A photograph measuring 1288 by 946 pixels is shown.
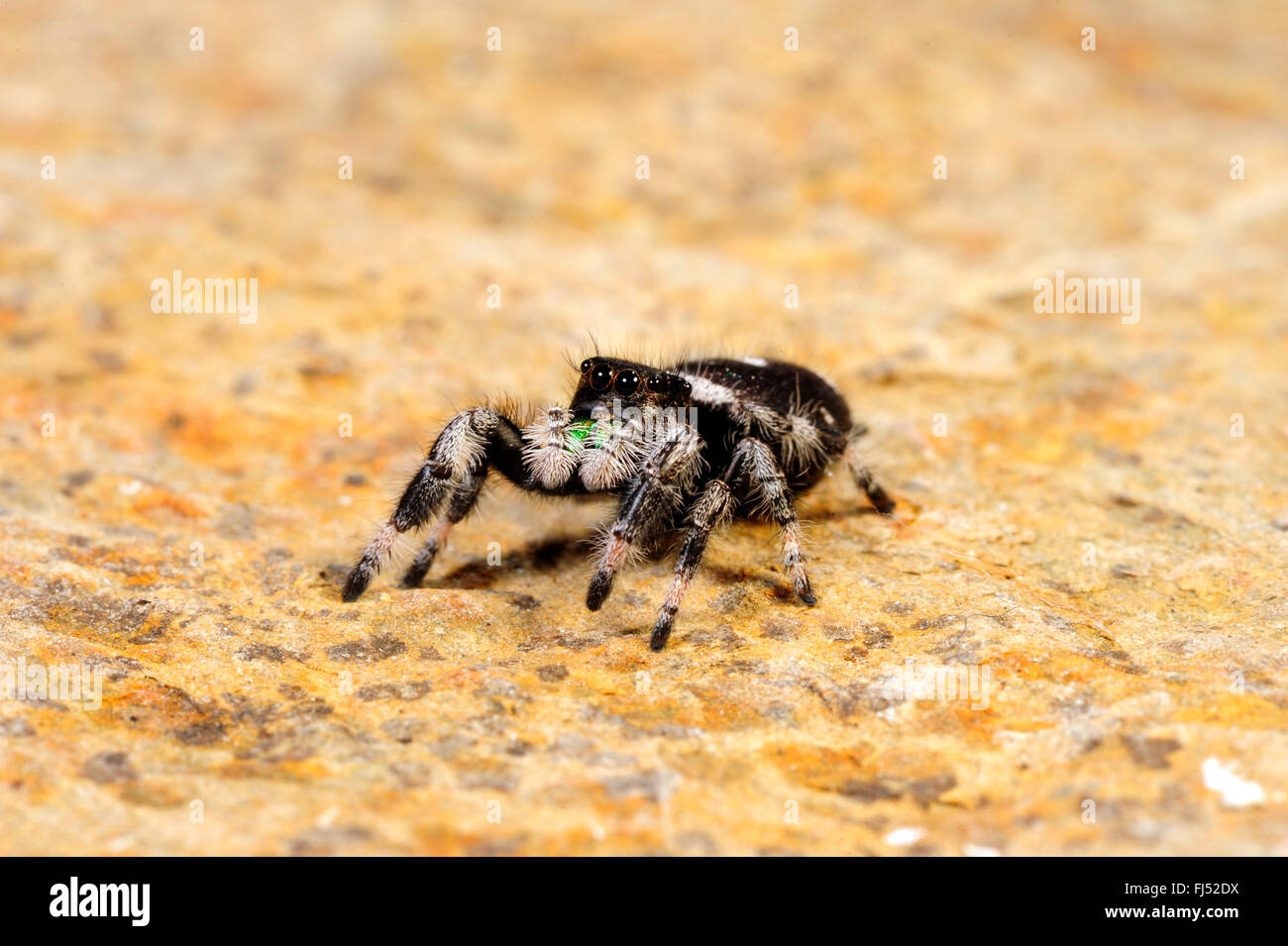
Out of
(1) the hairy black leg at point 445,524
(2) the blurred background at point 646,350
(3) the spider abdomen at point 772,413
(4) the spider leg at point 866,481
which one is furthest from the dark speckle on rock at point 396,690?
(4) the spider leg at point 866,481

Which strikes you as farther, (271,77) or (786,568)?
(271,77)

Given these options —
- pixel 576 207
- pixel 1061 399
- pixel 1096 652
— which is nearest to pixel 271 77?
pixel 576 207

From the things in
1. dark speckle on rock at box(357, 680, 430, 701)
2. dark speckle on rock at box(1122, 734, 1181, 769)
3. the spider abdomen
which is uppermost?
the spider abdomen

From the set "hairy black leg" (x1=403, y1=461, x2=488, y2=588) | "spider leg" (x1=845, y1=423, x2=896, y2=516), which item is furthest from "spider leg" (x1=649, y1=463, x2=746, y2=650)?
"hairy black leg" (x1=403, y1=461, x2=488, y2=588)

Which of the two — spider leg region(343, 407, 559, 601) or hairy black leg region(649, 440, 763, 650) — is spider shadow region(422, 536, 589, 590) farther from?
hairy black leg region(649, 440, 763, 650)

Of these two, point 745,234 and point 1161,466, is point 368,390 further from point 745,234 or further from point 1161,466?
point 1161,466

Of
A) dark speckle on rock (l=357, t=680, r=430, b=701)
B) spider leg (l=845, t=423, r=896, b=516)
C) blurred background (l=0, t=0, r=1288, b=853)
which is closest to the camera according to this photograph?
blurred background (l=0, t=0, r=1288, b=853)
